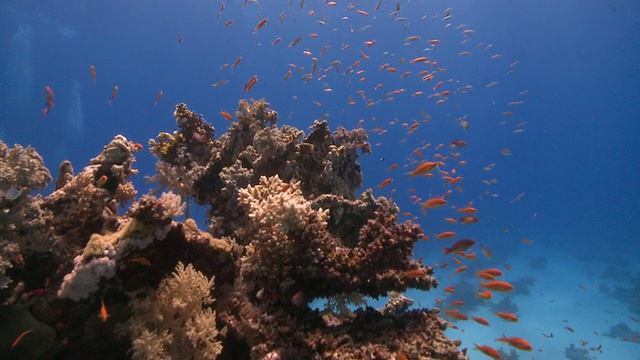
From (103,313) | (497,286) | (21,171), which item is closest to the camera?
(103,313)

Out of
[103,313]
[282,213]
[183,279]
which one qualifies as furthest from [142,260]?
[282,213]

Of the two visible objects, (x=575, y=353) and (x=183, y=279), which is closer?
(x=183, y=279)

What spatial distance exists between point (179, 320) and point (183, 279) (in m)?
0.49

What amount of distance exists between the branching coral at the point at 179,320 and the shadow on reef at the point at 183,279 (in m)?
0.01

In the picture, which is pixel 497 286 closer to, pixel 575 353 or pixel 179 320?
pixel 179 320

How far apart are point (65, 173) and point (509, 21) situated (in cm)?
9911

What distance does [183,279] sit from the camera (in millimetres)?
4031

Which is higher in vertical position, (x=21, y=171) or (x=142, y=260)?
(x=21, y=171)

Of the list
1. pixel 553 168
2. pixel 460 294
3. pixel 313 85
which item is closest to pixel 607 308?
pixel 460 294

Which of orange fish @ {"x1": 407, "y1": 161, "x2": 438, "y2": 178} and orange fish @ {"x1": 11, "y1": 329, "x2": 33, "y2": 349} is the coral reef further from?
orange fish @ {"x1": 11, "y1": 329, "x2": 33, "y2": 349}

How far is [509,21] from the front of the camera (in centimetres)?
8250

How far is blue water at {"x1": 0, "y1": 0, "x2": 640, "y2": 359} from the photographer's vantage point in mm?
60844

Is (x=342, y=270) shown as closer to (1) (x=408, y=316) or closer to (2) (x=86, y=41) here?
(1) (x=408, y=316)

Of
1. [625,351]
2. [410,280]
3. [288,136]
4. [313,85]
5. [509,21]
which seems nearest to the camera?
[410,280]
